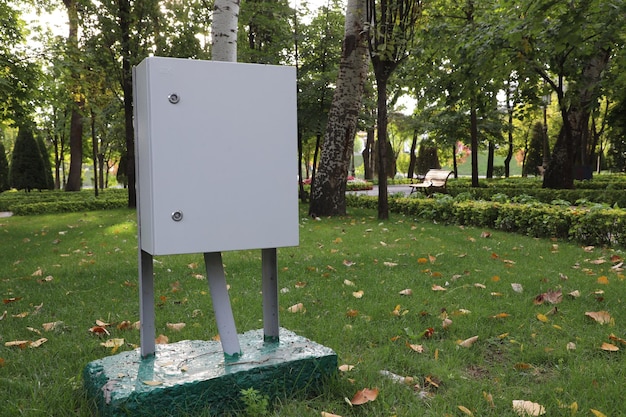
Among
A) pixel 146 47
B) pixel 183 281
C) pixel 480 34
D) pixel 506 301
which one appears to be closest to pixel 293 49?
pixel 146 47

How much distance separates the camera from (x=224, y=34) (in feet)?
16.0

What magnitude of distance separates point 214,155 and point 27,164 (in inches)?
1119

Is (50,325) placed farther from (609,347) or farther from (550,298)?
(550,298)

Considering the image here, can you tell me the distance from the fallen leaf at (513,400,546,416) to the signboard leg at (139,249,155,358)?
1.76 metres

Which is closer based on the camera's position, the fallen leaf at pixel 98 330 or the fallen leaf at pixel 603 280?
the fallen leaf at pixel 98 330

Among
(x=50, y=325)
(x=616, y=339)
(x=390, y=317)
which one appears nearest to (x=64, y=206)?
(x=50, y=325)

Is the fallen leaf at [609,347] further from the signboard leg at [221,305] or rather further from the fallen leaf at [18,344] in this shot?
the fallen leaf at [18,344]

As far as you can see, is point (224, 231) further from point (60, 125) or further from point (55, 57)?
point (60, 125)

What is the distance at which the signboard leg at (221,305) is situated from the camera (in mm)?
2535

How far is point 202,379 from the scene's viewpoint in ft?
7.46

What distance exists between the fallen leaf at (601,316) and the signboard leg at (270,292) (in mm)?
2349

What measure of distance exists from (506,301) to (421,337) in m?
1.12

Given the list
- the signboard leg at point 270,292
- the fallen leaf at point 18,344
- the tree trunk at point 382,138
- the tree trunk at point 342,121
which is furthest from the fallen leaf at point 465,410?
the tree trunk at point 342,121

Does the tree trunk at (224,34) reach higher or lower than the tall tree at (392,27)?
lower
